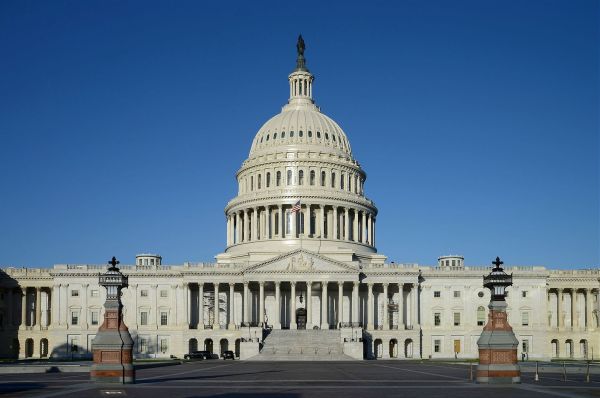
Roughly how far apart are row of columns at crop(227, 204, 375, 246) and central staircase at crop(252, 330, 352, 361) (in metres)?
33.3

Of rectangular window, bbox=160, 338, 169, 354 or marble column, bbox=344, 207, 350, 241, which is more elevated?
marble column, bbox=344, 207, 350, 241

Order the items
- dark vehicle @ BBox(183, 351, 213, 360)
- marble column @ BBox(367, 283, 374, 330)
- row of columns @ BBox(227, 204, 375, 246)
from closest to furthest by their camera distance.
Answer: dark vehicle @ BBox(183, 351, 213, 360) < marble column @ BBox(367, 283, 374, 330) < row of columns @ BBox(227, 204, 375, 246)

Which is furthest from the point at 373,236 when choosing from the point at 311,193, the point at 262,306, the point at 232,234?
the point at 262,306

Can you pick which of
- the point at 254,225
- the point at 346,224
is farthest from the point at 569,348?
the point at 254,225

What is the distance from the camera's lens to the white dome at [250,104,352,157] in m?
170

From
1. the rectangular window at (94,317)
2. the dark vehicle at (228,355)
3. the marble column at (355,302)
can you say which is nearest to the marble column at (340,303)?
the marble column at (355,302)

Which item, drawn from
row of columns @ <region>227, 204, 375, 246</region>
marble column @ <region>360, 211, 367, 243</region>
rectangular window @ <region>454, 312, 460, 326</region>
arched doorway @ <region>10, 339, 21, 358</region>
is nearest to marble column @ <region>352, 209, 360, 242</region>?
row of columns @ <region>227, 204, 375, 246</region>

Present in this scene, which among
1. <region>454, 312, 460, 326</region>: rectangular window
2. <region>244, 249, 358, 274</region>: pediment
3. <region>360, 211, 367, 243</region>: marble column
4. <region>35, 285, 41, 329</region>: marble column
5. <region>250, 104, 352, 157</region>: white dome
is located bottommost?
<region>454, 312, 460, 326</region>: rectangular window

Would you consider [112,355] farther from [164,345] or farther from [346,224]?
[346,224]

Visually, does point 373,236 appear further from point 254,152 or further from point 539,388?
point 539,388

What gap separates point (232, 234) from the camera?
172 m

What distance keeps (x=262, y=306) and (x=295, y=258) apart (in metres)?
9.27

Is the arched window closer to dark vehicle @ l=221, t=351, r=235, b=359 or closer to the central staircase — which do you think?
the central staircase

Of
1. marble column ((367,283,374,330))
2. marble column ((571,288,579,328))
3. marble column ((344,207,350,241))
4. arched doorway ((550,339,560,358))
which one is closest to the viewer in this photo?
marble column ((367,283,374,330))
